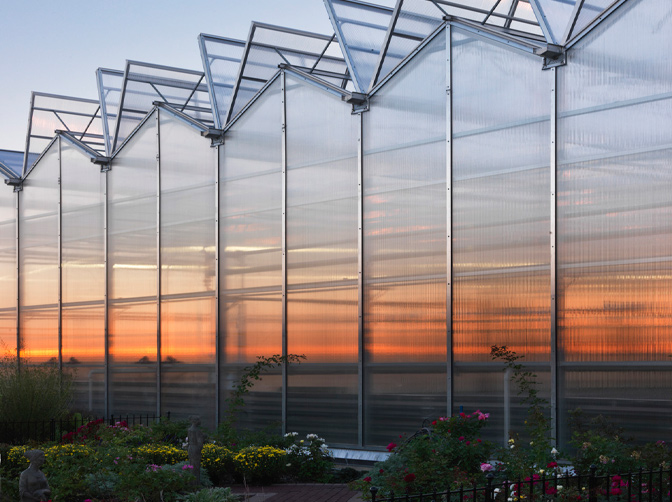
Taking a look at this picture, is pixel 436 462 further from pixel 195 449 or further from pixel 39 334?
pixel 39 334

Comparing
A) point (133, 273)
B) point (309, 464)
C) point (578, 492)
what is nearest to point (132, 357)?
point (133, 273)

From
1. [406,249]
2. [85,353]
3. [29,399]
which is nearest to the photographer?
[406,249]

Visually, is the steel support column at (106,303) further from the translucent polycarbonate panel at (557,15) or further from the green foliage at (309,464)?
the translucent polycarbonate panel at (557,15)

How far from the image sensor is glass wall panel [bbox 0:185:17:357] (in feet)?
82.9

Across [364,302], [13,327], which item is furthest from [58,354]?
[364,302]

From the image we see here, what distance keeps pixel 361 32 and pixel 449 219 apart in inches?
181

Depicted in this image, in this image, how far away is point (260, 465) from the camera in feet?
45.3

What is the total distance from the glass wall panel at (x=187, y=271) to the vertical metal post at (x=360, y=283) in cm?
422

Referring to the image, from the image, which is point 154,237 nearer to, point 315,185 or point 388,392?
point 315,185

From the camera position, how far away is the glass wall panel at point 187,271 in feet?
62.8

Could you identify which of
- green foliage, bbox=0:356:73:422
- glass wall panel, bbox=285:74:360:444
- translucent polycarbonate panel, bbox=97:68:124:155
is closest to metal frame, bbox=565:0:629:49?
glass wall panel, bbox=285:74:360:444

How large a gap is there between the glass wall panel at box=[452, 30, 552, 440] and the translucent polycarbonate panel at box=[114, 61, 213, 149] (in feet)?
28.7

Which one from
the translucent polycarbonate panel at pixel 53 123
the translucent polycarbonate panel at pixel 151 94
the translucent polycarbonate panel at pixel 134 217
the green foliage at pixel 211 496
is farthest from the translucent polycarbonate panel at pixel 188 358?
the green foliage at pixel 211 496

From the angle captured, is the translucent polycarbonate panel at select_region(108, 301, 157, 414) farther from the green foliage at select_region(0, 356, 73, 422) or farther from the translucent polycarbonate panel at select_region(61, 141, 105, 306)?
the green foliage at select_region(0, 356, 73, 422)
